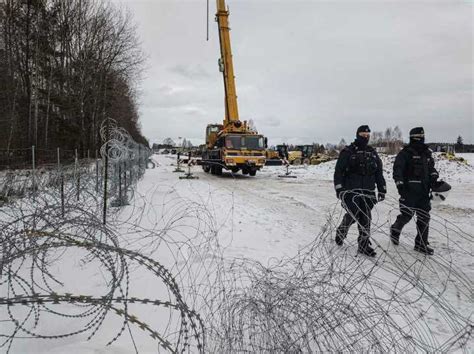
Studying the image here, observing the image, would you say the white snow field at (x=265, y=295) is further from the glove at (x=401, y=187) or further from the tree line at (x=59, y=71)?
the tree line at (x=59, y=71)

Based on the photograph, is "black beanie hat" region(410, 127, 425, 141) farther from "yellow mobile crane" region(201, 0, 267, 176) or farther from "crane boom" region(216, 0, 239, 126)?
"crane boom" region(216, 0, 239, 126)

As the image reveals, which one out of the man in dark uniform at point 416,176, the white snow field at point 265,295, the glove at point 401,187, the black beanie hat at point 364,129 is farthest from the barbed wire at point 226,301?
the black beanie hat at point 364,129

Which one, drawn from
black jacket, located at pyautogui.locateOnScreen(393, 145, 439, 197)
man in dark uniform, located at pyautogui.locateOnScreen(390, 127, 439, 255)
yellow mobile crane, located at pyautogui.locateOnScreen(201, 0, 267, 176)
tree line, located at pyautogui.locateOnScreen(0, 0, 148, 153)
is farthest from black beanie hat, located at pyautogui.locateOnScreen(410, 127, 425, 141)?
tree line, located at pyautogui.locateOnScreen(0, 0, 148, 153)

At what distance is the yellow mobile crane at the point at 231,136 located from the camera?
53.1 ft

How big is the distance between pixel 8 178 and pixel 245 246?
5636 mm

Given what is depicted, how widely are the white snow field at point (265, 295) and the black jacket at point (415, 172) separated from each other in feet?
3.12

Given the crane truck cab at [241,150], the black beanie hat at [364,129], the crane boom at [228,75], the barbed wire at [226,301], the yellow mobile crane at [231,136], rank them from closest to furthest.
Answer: the barbed wire at [226,301] → the black beanie hat at [364,129] → the crane truck cab at [241,150] → the yellow mobile crane at [231,136] → the crane boom at [228,75]

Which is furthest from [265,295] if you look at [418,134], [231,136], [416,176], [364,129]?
[231,136]

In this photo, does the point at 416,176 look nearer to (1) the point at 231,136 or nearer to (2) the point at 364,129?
(2) the point at 364,129

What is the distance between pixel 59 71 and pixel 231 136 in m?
17.6

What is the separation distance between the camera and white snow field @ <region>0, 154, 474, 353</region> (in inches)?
78.6

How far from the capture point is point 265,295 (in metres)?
2.22

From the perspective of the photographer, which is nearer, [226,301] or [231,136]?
[226,301]

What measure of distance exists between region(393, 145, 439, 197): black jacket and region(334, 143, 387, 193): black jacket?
28 centimetres
